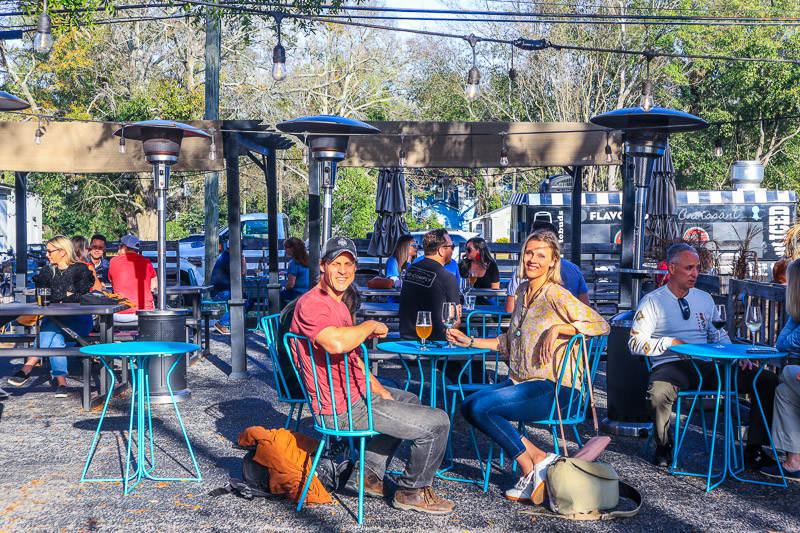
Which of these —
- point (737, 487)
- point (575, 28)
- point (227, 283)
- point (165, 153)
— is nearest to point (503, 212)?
point (575, 28)

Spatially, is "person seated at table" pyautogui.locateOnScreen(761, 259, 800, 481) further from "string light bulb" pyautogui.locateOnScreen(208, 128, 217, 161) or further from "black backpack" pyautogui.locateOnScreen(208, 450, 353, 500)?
"string light bulb" pyautogui.locateOnScreen(208, 128, 217, 161)

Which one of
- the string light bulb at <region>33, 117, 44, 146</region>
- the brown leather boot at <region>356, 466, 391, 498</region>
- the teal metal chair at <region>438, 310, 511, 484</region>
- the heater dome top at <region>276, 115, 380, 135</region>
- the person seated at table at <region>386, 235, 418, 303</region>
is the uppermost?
the string light bulb at <region>33, 117, 44, 146</region>

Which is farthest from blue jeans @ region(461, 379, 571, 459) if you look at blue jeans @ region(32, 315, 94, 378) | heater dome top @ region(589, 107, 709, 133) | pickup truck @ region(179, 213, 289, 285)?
pickup truck @ region(179, 213, 289, 285)

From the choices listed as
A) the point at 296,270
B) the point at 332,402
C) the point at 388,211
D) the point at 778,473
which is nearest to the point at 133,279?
the point at 296,270

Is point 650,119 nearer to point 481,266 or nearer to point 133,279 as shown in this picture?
point 481,266

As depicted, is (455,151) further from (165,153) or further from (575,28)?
(575,28)

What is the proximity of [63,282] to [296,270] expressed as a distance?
4.29 meters

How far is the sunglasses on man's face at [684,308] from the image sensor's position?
562 cm

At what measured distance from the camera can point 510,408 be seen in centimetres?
454

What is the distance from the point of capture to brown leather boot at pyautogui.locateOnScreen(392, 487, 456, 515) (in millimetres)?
4445

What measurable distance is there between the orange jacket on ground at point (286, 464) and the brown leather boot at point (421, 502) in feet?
1.45

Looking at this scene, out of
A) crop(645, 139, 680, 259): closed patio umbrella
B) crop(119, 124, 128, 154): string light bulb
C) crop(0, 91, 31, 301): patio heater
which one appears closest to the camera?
crop(119, 124, 128, 154): string light bulb

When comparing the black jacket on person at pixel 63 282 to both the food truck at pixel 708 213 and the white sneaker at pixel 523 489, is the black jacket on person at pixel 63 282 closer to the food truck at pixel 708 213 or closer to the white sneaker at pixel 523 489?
the white sneaker at pixel 523 489

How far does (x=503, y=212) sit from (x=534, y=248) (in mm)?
30676
